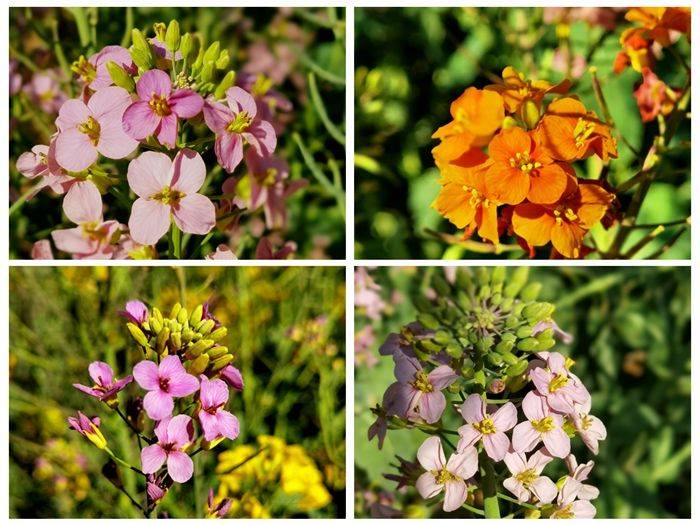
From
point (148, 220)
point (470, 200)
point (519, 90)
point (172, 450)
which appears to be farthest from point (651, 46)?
point (172, 450)

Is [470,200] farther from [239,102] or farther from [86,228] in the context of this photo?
[86,228]

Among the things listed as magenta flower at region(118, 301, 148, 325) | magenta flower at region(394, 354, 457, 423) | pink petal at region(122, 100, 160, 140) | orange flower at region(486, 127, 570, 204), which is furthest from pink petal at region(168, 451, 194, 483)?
orange flower at region(486, 127, 570, 204)

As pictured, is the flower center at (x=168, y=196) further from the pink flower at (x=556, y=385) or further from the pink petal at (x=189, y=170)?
the pink flower at (x=556, y=385)

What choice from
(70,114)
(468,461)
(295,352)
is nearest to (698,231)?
(468,461)

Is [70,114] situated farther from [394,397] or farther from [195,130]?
[394,397]

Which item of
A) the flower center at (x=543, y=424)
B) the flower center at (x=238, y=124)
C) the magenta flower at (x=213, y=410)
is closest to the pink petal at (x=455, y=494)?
the flower center at (x=543, y=424)

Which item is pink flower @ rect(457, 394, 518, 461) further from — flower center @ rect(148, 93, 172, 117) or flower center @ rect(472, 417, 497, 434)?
flower center @ rect(148, 93, 172, 117)
